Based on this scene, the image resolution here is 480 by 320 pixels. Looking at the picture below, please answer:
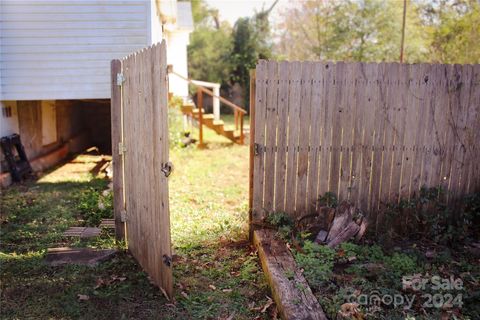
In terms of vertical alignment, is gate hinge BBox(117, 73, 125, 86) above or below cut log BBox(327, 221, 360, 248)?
above

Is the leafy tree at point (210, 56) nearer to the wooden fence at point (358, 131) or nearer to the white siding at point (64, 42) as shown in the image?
the white siding at point (64, 42)

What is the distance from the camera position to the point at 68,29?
25.2 feet

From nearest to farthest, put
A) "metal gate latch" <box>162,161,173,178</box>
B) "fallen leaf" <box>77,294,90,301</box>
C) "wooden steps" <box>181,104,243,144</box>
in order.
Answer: "metal gate latch" <box>162,161,173,178</box> < "fallen leaf" <box>77,294,90,301</box> < "wooden steps" <box>181,104,243,144</box>

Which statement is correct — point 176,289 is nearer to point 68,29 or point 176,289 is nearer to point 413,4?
point 68,29

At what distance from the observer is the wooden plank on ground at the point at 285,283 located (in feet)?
10.6

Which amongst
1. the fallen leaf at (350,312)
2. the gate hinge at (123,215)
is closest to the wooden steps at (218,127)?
the gate hinge at (123,215)

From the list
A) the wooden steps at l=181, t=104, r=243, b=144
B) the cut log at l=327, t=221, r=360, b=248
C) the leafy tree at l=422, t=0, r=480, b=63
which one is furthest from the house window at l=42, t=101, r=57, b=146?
the leafy tree at l=422, t=0, r=480, b=63

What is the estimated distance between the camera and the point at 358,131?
495cm

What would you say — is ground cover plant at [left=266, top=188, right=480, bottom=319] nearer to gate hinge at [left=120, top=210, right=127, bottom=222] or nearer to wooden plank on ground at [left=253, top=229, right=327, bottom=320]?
wooden plank on ground at [left=253, top=229, right=327, bottom=320]

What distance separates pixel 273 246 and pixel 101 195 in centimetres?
340

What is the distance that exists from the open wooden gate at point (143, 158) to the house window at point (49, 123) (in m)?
6.17

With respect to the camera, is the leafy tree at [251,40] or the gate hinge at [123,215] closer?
the gate hinge at [123,215]

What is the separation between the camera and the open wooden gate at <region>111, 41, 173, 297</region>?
11.4 feet

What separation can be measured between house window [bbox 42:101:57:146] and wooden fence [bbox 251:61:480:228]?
7065 mm
